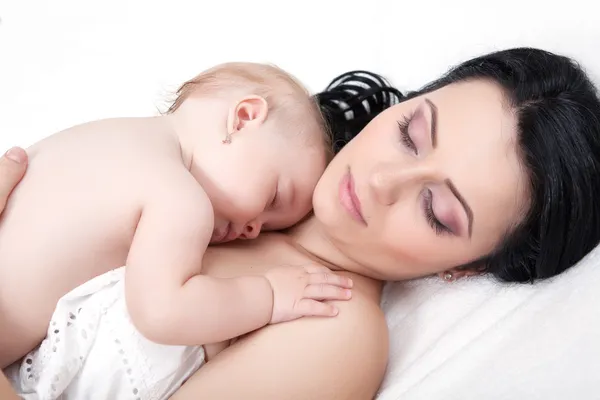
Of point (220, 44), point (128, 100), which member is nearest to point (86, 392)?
point (128, 100)

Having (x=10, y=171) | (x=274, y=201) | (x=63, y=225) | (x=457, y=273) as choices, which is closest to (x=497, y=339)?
(x=457, y=273)

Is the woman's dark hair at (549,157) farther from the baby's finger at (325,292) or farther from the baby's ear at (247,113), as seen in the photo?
the baby's ear at (247,113)

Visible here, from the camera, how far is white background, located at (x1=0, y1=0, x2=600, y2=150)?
1.80 m

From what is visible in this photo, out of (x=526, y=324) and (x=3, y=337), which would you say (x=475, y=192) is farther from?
(x=3, y=337)

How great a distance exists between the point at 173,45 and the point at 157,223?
3.18 ft

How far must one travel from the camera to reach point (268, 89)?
1389mm

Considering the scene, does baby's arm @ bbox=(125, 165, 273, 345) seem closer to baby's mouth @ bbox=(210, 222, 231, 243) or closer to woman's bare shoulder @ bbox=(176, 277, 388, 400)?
woman's bare shoulder @ bbox=(176, 277, 388, 400)

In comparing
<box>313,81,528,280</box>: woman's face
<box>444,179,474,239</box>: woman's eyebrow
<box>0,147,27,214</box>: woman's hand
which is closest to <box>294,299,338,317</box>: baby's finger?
<box>313,81,528,280</box>: woman's face

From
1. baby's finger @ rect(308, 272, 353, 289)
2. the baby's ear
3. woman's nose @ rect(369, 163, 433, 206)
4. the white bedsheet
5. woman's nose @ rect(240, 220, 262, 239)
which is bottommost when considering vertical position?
the white bedsheet

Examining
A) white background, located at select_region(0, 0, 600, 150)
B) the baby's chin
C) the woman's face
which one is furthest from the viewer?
white background, located at select_region(0, 0, 600, 150)

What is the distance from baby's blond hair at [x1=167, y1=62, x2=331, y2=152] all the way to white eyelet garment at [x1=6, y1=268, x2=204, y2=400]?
441 mm

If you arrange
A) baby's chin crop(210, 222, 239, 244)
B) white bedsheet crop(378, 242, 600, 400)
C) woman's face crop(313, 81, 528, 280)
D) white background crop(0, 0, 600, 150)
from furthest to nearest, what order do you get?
1. white background crop(0, 0, 600, 150)
2. baby's chin crop(210, 222, 239, 244)
3. woman's face crop(313, 81, 528, 280)
4. white bedsheet crop(378, 242, 600, 400)

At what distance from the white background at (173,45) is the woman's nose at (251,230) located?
2.01 feet

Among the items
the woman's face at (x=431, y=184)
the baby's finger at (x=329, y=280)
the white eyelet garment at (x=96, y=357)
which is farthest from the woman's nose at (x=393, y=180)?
the white eyelet garment at (x=96, y=357)
